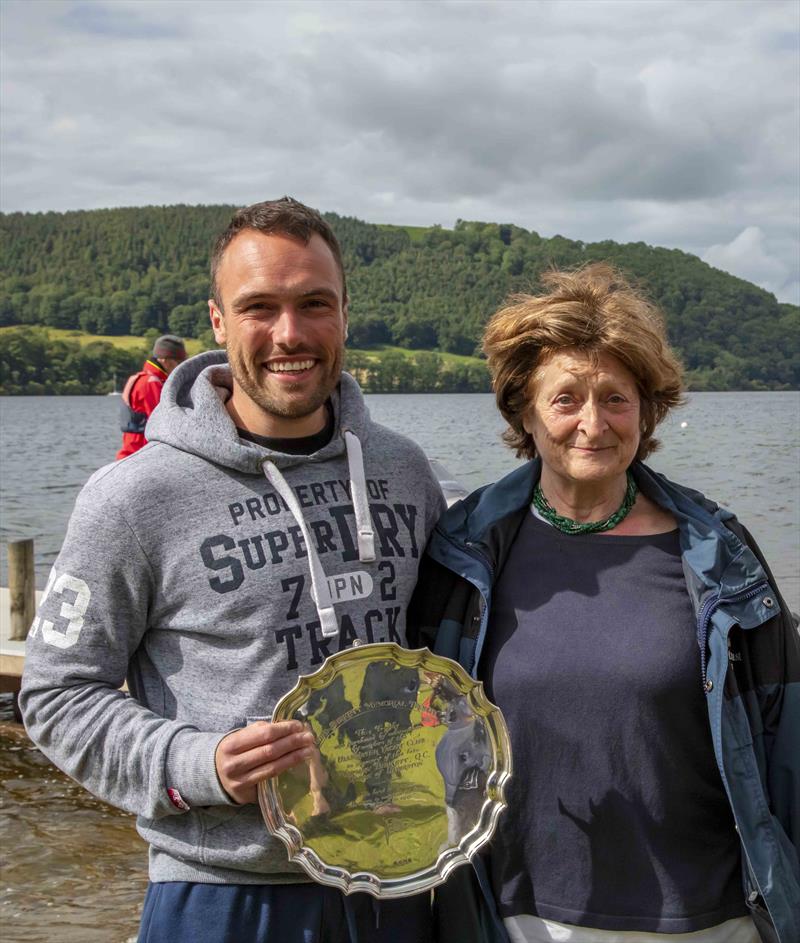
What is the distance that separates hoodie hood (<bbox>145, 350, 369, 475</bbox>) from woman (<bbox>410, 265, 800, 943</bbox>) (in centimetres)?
43

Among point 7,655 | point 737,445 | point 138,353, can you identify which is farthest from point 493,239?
point 7,655

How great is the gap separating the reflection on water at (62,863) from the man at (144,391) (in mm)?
3643

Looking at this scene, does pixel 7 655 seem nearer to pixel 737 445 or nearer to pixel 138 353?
pixel 737 445

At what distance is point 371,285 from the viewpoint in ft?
340

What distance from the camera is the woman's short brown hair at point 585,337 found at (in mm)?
2730

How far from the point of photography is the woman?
2.53m

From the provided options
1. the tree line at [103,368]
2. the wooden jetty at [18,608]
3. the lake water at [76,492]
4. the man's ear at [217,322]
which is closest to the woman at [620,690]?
the lake water at [76,492]

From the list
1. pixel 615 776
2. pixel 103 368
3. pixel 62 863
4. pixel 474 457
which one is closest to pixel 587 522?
pixel 615 776

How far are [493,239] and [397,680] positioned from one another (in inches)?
3787

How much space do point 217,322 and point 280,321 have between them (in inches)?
8.8

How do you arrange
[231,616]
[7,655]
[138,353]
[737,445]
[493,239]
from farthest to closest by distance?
[493,239] → [138,353] → [737,445] → [7,655] → [231,616]

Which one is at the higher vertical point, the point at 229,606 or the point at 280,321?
the point at 280,321

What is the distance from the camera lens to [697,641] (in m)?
2.57

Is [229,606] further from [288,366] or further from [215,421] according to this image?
[288,366]
